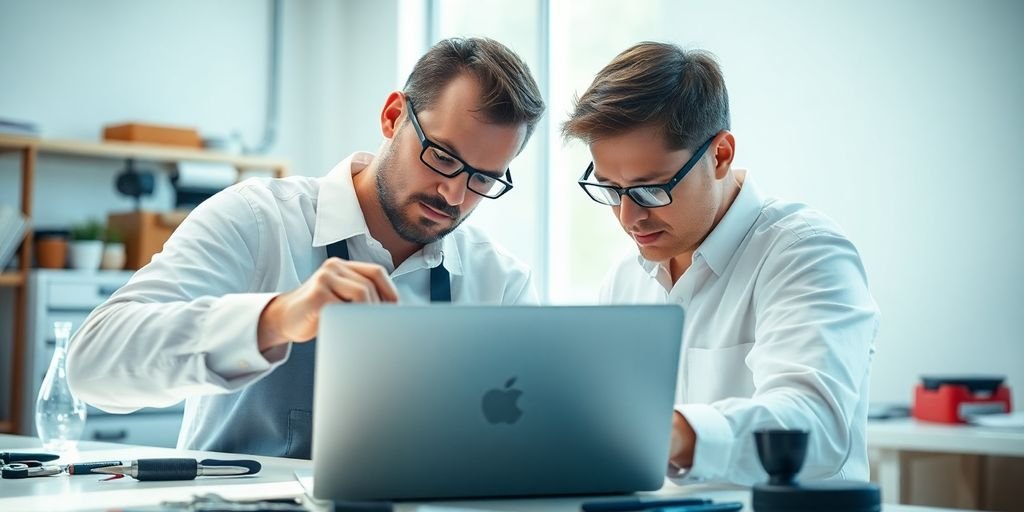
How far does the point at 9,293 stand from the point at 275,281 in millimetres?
2979

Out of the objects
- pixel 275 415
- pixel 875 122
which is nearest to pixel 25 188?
pixel 275 415

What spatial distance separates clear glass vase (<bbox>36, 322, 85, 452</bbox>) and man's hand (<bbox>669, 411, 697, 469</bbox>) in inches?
41.9

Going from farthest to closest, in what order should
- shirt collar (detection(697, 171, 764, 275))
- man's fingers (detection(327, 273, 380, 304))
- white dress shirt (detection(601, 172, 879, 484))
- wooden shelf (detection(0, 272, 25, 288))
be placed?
wooden shelf (detection(0, 272, 25, 288)), shirt collar (detection(697, 171, 764, 275)), white dress shirt (detection(601, 172, 879, 484)), man's fingers (detection(327, 273, 380, 304))

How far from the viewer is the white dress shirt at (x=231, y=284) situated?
153 cm

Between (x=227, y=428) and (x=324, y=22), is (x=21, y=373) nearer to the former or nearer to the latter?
(x=324, y=22)

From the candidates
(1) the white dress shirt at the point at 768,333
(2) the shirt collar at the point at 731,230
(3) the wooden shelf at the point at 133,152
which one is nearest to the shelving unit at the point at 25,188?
(3) the wooden shelf at the point at 133,152

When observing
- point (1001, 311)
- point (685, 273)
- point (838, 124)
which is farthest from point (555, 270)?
point (685, 273)

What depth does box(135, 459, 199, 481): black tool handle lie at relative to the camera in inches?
57.5

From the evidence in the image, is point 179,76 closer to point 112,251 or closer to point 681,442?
point 112,251

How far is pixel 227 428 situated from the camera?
202cm

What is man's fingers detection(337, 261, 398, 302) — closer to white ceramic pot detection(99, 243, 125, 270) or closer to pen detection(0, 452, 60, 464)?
pen detection(0, 452, 60, 464)

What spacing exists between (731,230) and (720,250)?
4 cm

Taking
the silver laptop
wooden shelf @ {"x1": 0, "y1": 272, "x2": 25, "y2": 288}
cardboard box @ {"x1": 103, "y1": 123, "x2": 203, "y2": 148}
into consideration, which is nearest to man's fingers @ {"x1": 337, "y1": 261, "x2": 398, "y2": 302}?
the silver laptop

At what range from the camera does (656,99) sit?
1.85m
